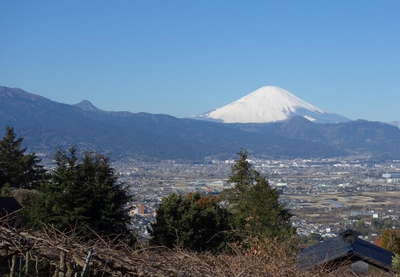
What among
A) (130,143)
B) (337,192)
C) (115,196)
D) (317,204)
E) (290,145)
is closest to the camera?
(115,196)

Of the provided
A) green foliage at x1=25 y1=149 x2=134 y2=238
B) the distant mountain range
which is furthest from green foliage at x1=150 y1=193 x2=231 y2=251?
the distant mountain range

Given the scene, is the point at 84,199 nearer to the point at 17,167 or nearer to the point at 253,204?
the point at 253,204

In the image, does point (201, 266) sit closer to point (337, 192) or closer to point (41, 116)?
point (337, 192)

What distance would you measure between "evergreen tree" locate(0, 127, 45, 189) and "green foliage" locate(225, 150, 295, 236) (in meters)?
9.22

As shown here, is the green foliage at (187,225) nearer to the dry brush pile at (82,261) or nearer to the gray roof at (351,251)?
the gray roof at (351,251)

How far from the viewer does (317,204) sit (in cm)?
6844

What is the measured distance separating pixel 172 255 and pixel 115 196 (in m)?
12.2

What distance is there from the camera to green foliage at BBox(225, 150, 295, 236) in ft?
76.8

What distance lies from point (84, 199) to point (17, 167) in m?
15.4

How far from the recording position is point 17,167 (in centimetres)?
3055

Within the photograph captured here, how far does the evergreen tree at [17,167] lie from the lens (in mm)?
30203

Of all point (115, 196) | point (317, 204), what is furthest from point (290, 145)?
point (115, 196)

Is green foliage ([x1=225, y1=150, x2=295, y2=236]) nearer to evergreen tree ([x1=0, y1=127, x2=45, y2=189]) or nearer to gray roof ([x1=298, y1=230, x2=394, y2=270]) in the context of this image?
gray roof ([x1=298, y1=230, x2=394, y2=270])

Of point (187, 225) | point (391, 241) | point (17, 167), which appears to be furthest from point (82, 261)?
point (17, 167)
